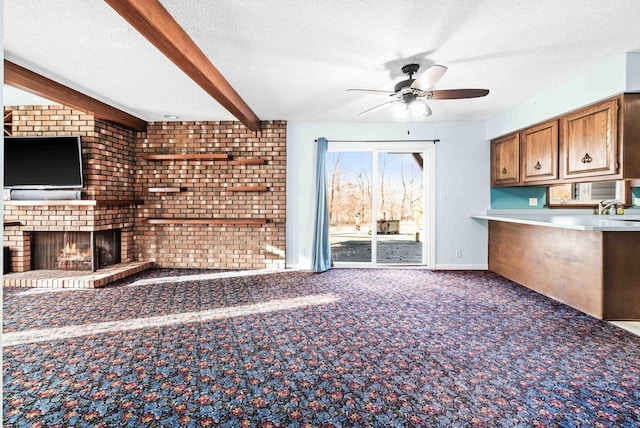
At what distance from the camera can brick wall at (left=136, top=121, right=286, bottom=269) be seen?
17.5ft

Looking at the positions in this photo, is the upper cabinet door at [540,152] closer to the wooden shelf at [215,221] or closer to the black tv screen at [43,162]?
the wooden shelf at [215,221]

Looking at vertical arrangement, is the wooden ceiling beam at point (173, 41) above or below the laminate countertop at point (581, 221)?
above

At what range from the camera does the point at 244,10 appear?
7.72 ft

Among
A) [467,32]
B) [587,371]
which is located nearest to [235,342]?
[587,371]

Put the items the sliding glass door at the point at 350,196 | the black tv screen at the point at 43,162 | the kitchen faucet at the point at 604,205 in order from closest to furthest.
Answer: the kitchen faucet at the point at 604,205 → the black tv screen at the point at 43,162 → the sliding glass door at the point at 350,196

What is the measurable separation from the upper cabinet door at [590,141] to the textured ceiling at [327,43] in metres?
0.46

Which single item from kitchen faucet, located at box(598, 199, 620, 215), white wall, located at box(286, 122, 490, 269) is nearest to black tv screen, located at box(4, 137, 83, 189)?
white wall, located at box(286, 122, 490, 269)

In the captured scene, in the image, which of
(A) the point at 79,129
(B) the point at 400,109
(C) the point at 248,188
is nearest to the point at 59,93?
(A) the point at 79,129

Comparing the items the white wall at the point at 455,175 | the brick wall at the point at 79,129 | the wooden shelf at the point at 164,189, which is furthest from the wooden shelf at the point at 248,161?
the brick wall at the point at 79,129

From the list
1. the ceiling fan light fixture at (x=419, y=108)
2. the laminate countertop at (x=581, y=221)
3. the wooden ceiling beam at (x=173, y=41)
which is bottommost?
the laminate countertop at (x=581, y=221)

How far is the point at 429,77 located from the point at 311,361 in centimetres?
241

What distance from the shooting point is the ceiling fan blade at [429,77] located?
261cm

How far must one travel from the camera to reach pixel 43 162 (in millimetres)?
4512

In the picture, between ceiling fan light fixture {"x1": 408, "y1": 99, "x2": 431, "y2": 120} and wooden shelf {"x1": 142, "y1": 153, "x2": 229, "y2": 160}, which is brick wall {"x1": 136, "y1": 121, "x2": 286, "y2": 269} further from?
ceiling fan light fixture {"x1": 408, "y1": 99, "x2": 431, "y2": 120}
